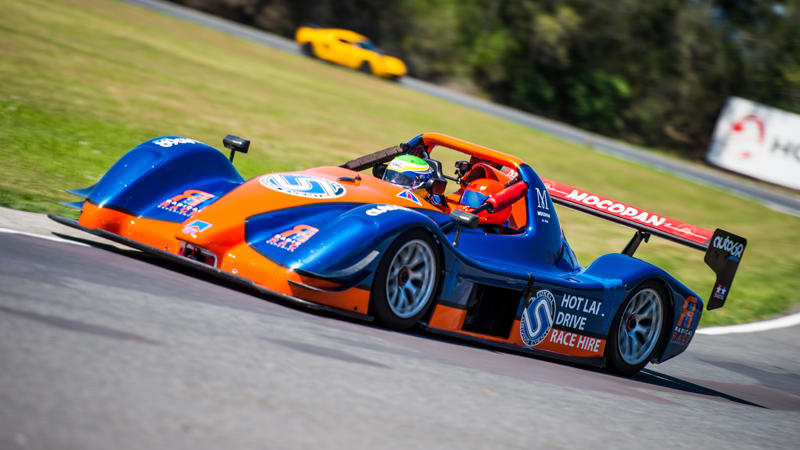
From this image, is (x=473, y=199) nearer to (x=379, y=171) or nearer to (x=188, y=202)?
(x=379, y=171)

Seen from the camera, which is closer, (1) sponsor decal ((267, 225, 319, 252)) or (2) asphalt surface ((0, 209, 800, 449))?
(2) asphalt surface ((0, 209, 800, 449))

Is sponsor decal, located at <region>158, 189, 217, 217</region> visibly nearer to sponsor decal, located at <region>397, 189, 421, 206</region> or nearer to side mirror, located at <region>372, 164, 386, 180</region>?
sponsor decal, located at <region>397, 189, 421, 206</region>

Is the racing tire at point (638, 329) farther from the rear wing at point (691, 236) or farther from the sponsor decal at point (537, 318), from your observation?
the sponsor decal at point (537, 318)

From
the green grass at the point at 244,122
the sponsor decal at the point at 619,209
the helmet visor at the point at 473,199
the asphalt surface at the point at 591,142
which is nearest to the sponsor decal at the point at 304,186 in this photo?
the helmet visor at the point at 473,199

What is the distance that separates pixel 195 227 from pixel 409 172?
1.93m

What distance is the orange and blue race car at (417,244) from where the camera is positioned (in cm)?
634

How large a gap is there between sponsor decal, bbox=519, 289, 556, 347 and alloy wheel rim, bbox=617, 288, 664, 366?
3.15ft

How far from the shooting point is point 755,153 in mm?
33938

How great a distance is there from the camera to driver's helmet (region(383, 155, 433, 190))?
25.4 ft

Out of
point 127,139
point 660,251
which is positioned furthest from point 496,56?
point 127,139

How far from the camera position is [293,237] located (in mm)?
6449

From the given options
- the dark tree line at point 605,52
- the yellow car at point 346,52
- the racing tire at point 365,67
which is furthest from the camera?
the dark tree line at point 605,52

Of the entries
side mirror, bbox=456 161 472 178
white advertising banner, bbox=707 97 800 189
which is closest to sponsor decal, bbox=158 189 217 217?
side mirror, bbox=456 161 472 178

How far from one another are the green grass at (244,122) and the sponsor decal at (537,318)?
4392mm
